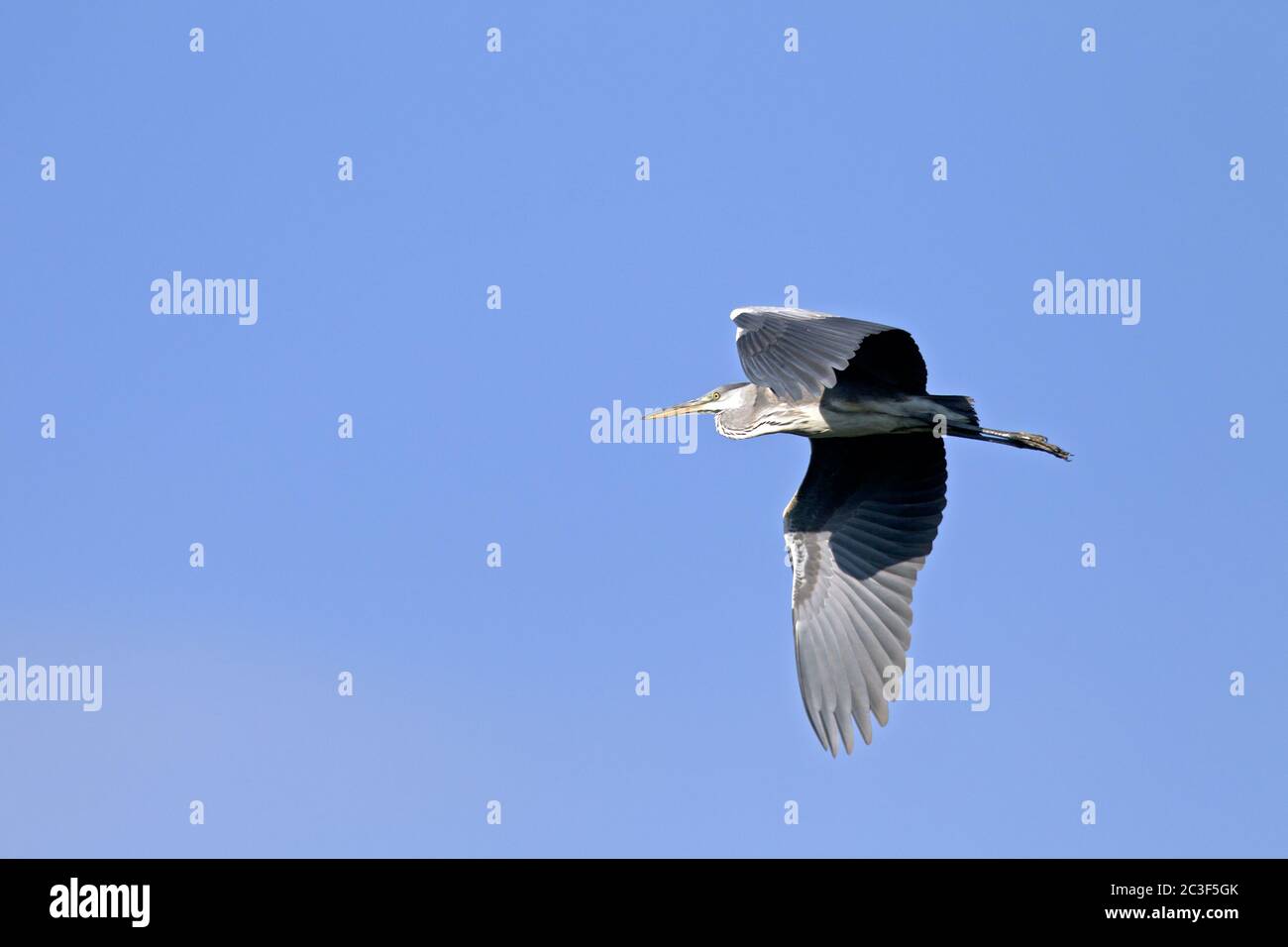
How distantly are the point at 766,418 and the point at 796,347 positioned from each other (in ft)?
8.65

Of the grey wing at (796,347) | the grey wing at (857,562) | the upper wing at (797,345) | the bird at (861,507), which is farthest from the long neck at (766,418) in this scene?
the grey wing at (796,347)

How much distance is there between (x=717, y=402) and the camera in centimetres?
1384

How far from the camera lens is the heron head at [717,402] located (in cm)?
1330

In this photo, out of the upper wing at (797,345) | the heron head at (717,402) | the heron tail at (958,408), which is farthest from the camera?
the heron head at (717,402)

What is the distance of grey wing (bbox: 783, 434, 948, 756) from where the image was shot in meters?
12.0

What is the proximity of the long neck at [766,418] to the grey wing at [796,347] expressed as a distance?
1.75m

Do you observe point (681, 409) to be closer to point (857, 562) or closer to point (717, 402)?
point (717, 402)

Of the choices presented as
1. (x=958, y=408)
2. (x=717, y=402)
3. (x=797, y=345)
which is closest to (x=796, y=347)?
(x=797, y=345)

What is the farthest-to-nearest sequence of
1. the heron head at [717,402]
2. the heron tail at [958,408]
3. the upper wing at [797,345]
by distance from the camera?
the heron head at [717,402]
the heron tail at [958,408]
the upper wing at [797,345]

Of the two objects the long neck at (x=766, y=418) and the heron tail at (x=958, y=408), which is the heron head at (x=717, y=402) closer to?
the long neck at (x=766, y=418)
